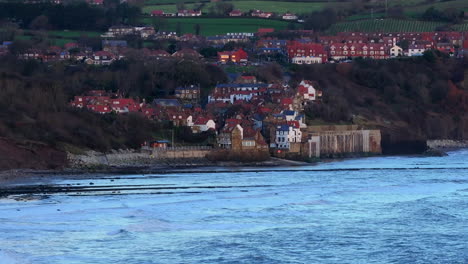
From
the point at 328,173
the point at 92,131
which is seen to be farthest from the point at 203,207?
the point at 92,131

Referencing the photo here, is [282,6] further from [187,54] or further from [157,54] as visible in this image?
[187,54]

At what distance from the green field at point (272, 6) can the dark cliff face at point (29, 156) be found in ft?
267

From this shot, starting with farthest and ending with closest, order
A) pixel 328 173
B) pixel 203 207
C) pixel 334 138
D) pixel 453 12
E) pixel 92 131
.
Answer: pixel 453 12 → pixel 334 138 → pixel 92 131 → pixel 328 173 → pixel 203 207

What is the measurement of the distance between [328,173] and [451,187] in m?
10.7

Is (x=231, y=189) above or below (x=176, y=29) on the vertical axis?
below

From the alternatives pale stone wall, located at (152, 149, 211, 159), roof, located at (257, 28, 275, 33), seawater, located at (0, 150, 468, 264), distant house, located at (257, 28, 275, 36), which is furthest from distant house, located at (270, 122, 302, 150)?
roof, located at (257, 28, 275, 33)

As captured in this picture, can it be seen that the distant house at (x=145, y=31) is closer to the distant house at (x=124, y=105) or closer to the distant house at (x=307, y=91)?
the distant house at (x=307, y=91)

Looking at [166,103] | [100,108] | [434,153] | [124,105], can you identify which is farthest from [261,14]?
[100,108]

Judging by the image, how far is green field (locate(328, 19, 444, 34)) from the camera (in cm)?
13700

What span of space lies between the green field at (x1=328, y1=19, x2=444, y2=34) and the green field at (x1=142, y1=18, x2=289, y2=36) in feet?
21.4

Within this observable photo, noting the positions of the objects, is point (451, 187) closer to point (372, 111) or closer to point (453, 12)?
point (372, 111)

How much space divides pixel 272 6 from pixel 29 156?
284ft

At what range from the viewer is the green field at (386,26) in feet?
449

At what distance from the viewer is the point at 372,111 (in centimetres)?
9831
